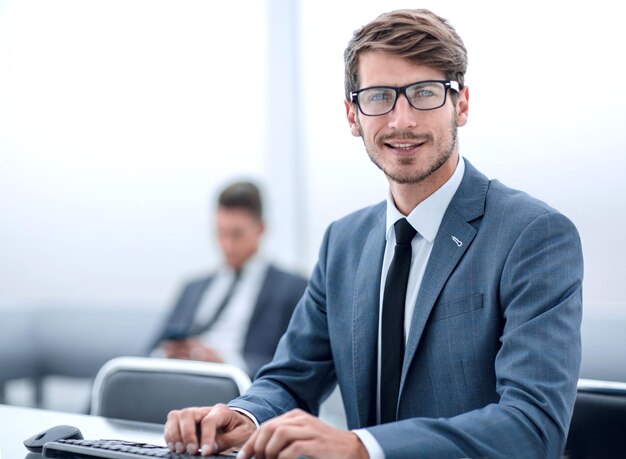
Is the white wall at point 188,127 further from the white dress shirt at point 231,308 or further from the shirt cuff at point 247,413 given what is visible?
the shirt cuff at point 247,413

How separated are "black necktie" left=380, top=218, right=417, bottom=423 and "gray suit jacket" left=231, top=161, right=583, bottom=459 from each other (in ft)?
0.10

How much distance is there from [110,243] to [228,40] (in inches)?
54.8

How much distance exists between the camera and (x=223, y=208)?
338 centimetres

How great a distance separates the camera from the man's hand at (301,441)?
1.05m

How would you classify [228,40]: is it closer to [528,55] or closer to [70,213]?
[70,213]

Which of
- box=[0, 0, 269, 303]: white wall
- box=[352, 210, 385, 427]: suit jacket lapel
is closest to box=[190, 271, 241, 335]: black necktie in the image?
box=[0, 0, 269, 303]: white wall

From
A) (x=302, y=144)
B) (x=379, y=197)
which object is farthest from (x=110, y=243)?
(x=379, y=197)

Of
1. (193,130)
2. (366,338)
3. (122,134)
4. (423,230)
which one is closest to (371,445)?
(366,338)

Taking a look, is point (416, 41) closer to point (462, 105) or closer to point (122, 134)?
point (462, 105)

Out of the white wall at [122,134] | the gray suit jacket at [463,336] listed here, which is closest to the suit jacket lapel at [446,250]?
the gray suit jacket at [463,336]

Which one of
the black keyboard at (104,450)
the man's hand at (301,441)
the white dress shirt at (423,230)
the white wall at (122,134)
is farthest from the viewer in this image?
the white wall at (122,134)

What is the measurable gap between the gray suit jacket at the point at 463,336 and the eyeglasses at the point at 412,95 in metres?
0.17

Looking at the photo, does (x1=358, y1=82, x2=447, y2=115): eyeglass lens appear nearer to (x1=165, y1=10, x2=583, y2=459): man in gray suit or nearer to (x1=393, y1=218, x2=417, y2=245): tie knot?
(x1=165, y1=10, x2=583, y2=459): man in gray suit

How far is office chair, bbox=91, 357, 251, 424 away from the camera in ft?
5.90
